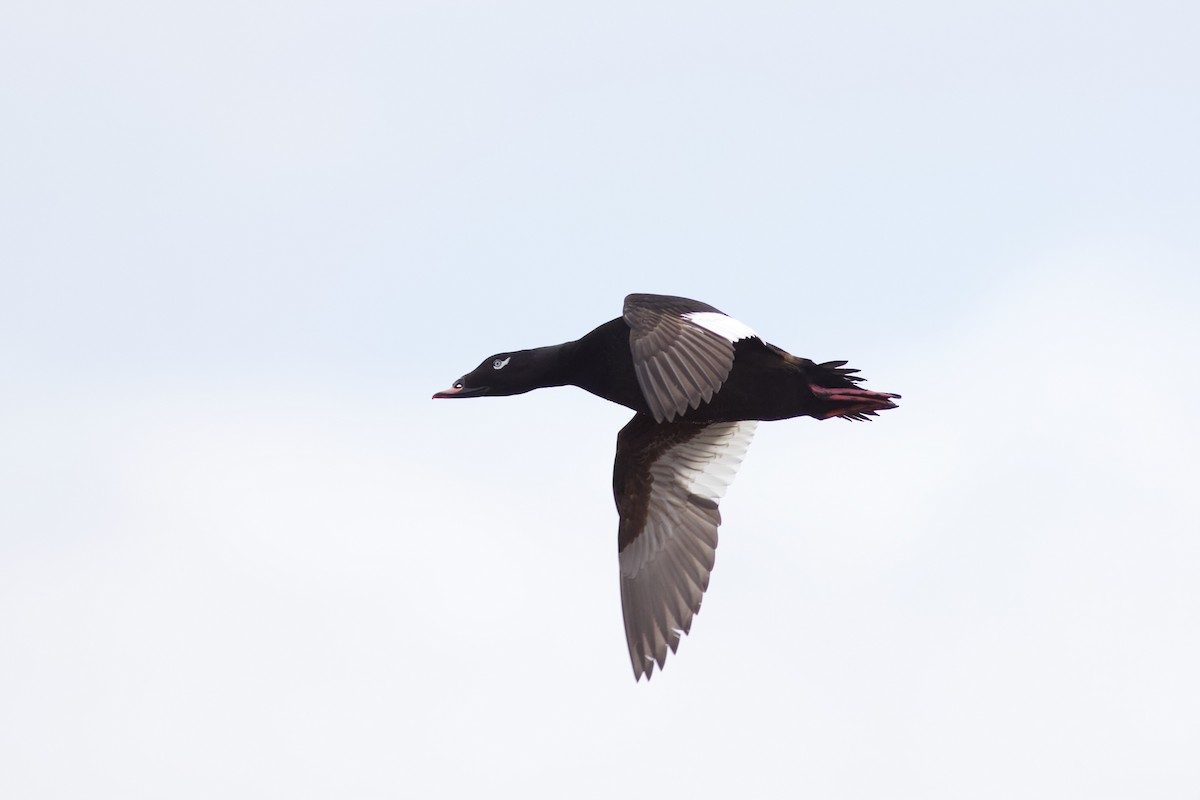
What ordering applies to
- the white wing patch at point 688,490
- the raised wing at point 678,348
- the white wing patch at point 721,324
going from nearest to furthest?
the raised wing at point 678,348, the white wing patch at point 721,324, the white wing patch at point 688,490

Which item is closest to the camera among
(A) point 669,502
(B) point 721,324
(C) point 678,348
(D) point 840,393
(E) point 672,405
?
(E) point 672,405

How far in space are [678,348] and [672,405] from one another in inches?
19.0

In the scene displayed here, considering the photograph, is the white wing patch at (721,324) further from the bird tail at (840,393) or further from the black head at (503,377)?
the black head at (503,377)

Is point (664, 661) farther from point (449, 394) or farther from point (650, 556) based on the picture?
point (449, 394)

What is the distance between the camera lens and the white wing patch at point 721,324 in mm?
7359

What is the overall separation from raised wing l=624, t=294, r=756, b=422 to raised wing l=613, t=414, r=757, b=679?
1.71 meters

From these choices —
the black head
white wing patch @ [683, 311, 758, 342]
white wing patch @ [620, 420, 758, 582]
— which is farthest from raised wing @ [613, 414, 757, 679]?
white wing patch @ [683, 311, 758, 342]

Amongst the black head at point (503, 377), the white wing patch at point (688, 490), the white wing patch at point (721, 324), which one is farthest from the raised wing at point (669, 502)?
the white wing patch at point (721, 324)

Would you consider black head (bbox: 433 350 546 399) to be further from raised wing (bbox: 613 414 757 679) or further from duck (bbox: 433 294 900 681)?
raised wing (bbox: 613 414 757 679)

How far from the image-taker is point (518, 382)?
904cm

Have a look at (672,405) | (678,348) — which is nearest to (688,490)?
(678,348)

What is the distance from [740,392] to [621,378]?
0.66m

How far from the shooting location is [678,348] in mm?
7039

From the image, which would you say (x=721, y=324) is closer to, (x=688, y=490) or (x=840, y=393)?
(x=840, y=393)
